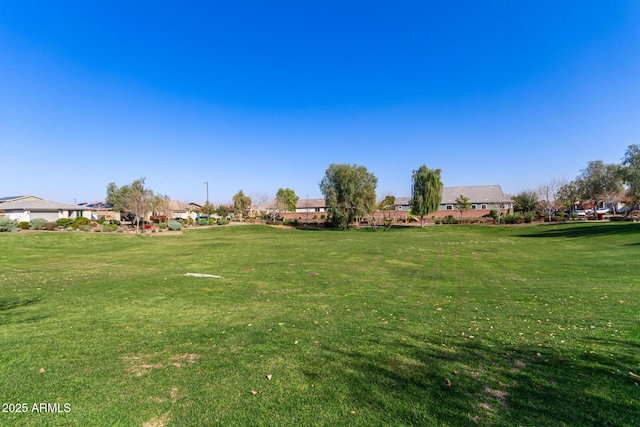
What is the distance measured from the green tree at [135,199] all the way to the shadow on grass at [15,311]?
3563cm

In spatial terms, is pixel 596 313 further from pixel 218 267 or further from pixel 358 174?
pixel 358 174

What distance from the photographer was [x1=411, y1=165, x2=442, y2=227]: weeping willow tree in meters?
52.8

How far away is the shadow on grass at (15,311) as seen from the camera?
6.50 metres

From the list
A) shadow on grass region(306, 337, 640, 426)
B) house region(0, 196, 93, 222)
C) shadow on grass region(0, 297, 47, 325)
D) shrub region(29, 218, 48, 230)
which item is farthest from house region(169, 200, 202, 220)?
shadow on grass region(306, 337, 640, 426)

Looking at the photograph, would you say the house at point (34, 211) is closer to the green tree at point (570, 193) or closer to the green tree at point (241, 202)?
the green tree at point (241, 202)

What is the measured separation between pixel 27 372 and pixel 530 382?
683 centimetres

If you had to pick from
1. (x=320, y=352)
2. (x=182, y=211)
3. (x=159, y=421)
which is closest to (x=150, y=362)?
(x=159, y=421)

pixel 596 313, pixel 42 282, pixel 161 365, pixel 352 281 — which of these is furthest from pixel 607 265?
pixel 42 282

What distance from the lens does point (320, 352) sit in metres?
5.05

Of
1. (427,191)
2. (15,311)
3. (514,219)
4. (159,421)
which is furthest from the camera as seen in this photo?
(427,191)

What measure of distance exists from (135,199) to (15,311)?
132ft

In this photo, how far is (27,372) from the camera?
413 cm

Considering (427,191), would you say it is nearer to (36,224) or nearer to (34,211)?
(36,224)

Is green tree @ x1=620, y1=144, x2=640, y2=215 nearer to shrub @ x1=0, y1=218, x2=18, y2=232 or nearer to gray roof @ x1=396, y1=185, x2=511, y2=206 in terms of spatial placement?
gray roof @ x1=396, y1=185, x2=511, y2=206
